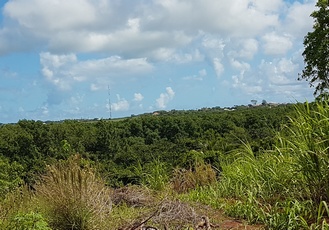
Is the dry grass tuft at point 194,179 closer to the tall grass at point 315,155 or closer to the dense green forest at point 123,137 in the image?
the tall grass at point 315,155

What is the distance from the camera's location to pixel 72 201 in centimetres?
559

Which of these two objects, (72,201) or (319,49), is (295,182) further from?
(319,49)

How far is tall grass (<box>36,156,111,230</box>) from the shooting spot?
221 inches

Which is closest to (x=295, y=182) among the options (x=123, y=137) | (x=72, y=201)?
(x=72, y=201)

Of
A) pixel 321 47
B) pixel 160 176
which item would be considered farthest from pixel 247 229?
pixel 321 47

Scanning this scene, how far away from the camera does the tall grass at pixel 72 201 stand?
221 inches

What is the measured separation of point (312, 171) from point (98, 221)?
2.68 metres

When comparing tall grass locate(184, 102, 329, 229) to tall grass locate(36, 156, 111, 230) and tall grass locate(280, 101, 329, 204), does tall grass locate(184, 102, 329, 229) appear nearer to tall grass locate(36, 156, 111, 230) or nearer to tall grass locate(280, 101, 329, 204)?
tall grass locate(280, 101, 329, 204)

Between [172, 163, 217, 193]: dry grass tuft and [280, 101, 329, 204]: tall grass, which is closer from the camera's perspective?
[280, 101, 329, 204]: tall grass

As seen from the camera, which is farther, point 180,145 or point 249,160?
point 180,145

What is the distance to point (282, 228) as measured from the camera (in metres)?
4.57

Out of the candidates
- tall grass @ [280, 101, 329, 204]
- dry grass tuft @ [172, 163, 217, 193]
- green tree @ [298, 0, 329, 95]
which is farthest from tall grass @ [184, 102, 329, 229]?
green tree @ [298, 0, 329, 95]

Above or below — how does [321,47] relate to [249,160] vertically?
above

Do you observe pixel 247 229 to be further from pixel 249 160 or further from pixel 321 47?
pixel 321 47
